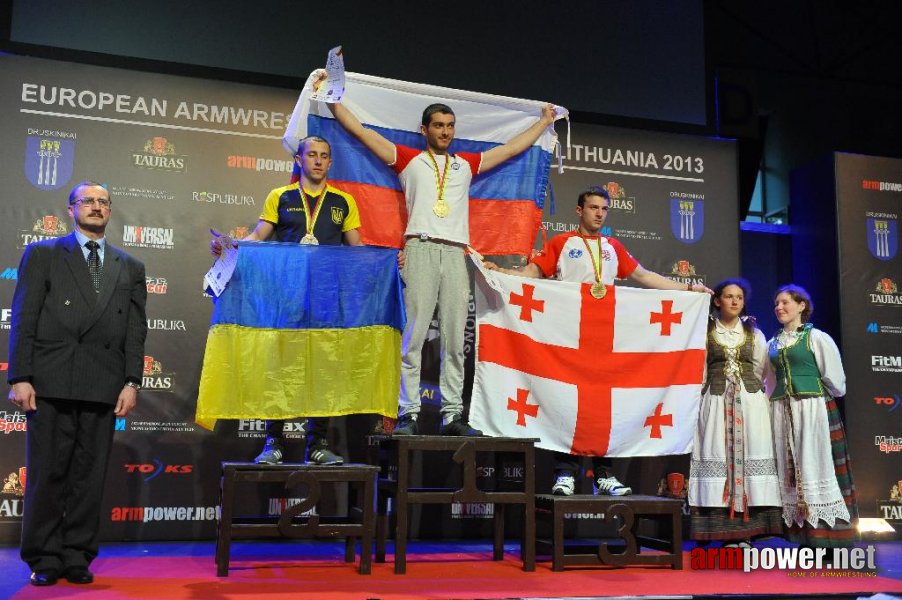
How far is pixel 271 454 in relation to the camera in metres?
3.95

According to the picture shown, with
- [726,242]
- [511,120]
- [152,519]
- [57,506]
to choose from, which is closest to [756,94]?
[726,242]

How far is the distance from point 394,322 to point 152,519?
73.2 inches

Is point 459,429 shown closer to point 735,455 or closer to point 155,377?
point 735,455

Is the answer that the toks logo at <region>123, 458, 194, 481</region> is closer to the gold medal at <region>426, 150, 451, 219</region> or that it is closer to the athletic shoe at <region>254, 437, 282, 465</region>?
the athletic shoe at <region>254, 437, 282, 465</region>

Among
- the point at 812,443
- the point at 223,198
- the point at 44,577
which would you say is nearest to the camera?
the point at 44,577

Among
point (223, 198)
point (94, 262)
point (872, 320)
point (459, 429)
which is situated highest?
point (223, 198)

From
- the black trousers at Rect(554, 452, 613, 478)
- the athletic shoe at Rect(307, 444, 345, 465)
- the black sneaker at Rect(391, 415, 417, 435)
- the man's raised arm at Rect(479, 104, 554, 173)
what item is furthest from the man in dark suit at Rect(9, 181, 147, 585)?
the black trousers at Rect(554, 452, 613, 478)

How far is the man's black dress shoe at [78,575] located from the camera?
343 cm

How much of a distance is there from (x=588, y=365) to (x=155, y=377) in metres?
2.37

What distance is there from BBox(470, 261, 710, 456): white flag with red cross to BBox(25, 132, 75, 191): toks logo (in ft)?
7.85

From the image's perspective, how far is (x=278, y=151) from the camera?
208 inches

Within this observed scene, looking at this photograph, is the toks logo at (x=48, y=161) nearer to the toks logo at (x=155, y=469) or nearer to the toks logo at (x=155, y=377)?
the toks logo at (x=155, y=377)

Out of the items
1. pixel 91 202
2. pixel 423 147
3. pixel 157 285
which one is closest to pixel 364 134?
pixel 423 147

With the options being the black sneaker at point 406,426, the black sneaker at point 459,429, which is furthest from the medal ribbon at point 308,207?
the black sneaker at point 459,429
